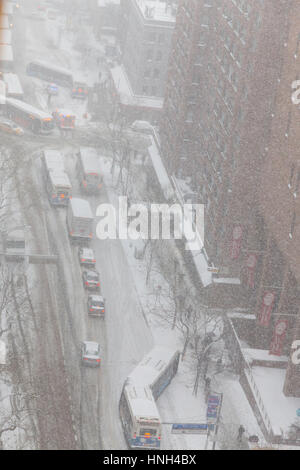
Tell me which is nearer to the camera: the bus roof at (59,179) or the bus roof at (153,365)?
the bus roof at (153,365)

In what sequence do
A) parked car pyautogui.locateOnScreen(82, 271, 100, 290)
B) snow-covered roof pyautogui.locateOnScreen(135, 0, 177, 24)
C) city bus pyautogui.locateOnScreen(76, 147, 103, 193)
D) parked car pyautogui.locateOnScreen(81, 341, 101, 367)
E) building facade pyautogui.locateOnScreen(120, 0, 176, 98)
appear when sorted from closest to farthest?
1. parked car pyautogui.locateOnScreen(81, 341, 101, 367)
2. parked car pyautogui.locateOnScreen(82, 271, 100, 290)
3. city bus pyautogui.locateOnScreen(76, 147, 103, 193)
4. building facade pyautogui.locateOnScreen(120, 0, 176, 98)
5. snow-covered roof pyautogui.locateOnScreen(135, 0, 177, 24)

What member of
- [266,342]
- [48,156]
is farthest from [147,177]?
[266,342]

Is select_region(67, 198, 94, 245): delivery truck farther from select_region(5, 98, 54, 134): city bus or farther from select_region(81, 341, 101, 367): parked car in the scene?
select_region(5, 98, 54, 134): city bus

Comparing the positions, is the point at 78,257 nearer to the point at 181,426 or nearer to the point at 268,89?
the point at 268,89

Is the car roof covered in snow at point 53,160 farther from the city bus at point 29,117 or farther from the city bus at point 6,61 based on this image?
the city bus at point 6,61

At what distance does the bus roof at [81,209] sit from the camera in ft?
281

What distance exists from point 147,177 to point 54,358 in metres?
40.1

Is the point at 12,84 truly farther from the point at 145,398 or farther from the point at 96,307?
the point at 145,398

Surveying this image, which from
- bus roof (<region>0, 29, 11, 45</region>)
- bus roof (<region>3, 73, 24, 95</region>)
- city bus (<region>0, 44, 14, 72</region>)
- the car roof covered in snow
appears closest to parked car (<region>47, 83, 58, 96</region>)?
bus roof (<region>3, 73, 24, 95</region>)

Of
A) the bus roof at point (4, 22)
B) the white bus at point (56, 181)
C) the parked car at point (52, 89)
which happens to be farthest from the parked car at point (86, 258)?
the bus roof at point (4, 22)

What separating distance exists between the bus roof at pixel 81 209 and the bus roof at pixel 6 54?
5053cm

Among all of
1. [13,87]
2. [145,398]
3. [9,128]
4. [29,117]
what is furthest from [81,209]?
[13,87]

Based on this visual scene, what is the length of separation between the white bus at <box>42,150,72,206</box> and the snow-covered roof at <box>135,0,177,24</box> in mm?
34022

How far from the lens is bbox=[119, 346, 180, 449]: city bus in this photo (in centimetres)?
5838
